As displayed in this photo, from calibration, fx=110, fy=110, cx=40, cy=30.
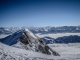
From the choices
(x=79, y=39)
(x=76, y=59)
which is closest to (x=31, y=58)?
(x=76, y=59)

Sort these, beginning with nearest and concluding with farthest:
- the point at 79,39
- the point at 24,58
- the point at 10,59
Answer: the point at 10,59
the point at 24,58
the point at 79,39

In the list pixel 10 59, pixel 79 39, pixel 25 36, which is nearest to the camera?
pixel 10 59

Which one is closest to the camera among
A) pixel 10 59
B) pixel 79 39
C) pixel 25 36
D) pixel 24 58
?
pixel 10 59

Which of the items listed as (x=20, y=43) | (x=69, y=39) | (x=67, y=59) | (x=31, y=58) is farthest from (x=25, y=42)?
(x=69, y=39)

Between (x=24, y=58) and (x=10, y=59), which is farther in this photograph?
(x=24, y=58)

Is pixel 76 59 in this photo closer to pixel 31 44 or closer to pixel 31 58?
pixel 31 58

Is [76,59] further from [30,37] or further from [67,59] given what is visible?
[30,37]

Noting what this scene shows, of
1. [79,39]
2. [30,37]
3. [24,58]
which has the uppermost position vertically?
[30,37]

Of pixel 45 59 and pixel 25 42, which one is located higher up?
pixel 25 42

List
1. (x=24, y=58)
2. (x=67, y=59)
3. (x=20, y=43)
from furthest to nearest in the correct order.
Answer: (x=20, y=43) → (x=67, y=59) → (x=24, y=58)
